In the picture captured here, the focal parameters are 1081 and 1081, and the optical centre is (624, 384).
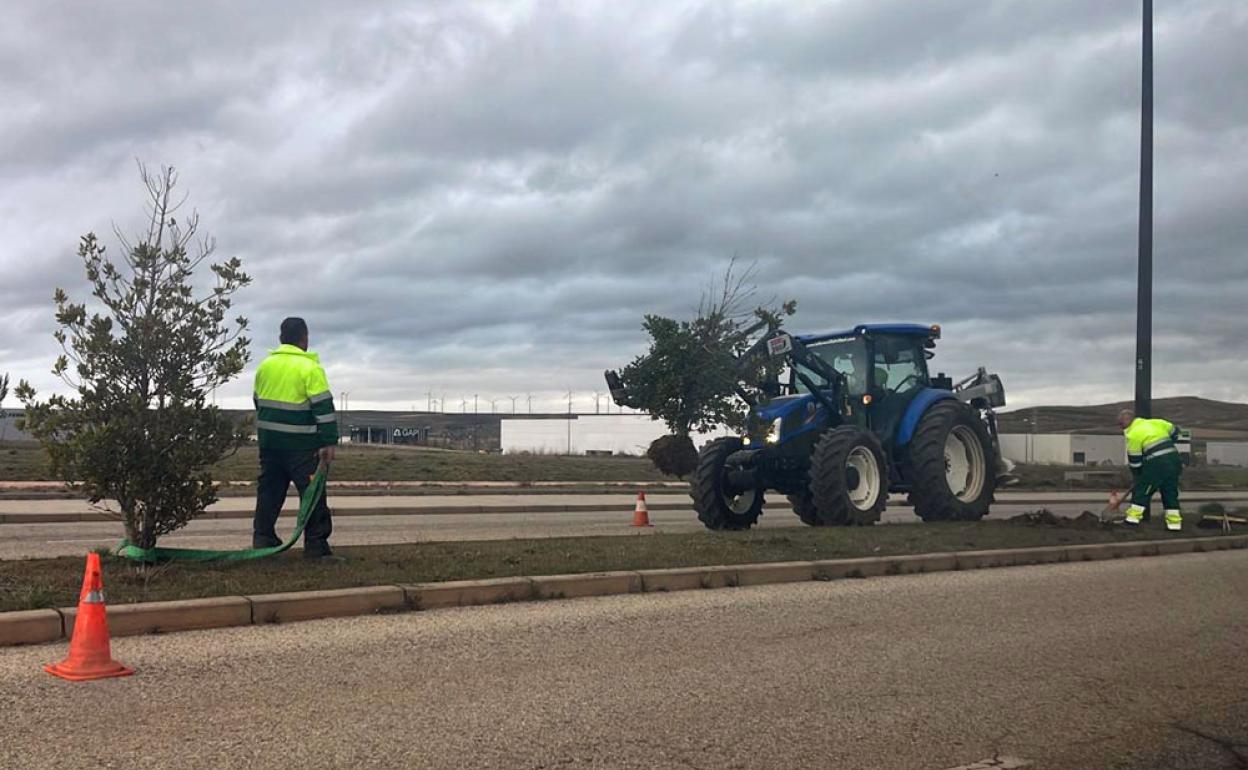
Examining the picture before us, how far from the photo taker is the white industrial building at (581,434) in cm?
6450

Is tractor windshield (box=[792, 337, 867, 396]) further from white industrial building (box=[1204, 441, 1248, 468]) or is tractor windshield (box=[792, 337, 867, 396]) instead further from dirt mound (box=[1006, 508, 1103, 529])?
white industrial building (box=[1204, 441, 1248, 468])

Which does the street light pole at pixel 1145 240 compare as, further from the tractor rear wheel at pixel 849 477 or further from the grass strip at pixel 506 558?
the tractor rear wheel at pixel 849 477

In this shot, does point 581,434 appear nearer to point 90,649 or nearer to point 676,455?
point 676,455

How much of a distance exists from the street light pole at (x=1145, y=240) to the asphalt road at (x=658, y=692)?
7306 millimetres

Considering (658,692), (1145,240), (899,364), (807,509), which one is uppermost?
(1145,240)

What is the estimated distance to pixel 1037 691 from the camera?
6.26 meters

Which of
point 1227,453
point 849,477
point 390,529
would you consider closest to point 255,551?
point 390,529

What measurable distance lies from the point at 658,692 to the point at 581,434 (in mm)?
62697

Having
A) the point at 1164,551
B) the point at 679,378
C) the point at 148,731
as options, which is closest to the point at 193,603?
the point at 148,731

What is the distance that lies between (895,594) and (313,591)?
4858 mm

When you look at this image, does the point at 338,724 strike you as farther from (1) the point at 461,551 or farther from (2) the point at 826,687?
(1) the point at 461,551

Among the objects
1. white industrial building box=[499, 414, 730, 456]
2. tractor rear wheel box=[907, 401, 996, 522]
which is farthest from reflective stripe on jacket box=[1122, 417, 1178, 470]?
white industrial building box=[499, 414, 730, 456]

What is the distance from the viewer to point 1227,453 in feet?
228

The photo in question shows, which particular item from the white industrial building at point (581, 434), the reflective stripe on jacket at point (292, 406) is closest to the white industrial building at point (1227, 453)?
the white industrial building at point (581, 434)
